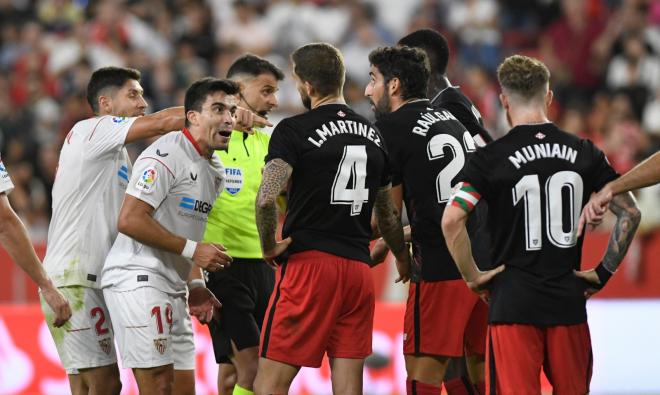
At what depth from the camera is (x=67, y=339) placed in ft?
24.8

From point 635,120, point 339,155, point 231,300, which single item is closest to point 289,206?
point 339,155

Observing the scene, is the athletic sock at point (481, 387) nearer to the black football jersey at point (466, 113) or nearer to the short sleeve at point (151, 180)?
the black football jersey at point (466, 113)

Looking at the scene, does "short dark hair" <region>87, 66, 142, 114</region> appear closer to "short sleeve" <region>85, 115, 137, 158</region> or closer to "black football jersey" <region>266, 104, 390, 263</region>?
"short sleeve" <region>85, 115, 137, 158</region>

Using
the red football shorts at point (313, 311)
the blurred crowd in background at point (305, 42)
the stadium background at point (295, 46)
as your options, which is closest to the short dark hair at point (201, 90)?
the red football shorts at point (313, 311)

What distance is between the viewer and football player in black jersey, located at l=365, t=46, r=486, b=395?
755 cm

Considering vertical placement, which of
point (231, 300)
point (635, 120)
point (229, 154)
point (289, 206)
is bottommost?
point (231, 300)

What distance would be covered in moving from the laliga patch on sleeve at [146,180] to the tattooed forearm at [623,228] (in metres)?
2.74

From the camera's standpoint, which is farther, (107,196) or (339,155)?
(107,196)

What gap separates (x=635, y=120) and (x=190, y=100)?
33.1 ft

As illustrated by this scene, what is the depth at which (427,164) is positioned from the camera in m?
7.58

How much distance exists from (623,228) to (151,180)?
9.28 ft

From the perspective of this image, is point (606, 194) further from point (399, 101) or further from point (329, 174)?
point (399, 101)

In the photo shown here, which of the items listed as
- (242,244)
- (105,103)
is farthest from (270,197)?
(105,103)

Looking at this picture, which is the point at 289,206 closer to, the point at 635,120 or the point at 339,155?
the point at 339,155
